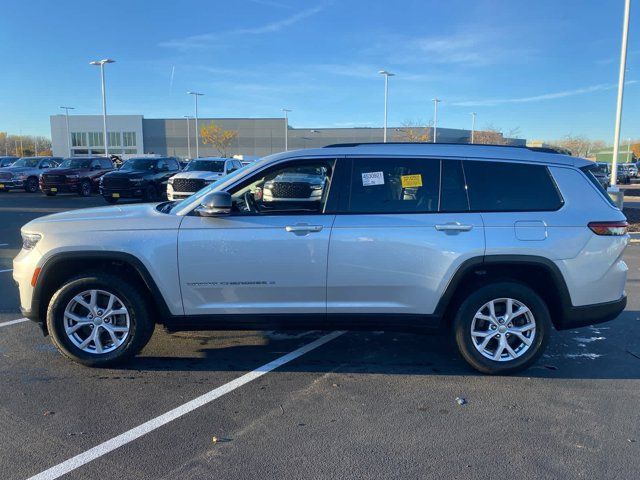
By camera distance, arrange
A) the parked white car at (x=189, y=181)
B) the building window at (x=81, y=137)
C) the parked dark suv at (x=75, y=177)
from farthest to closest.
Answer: the building window at (x=81, y=137) → the parked dark suv at (x=75, y=177) → the parked white car at (x=189, y=181)

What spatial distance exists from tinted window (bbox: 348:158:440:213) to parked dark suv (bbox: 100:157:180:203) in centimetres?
1722

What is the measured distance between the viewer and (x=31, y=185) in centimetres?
2678

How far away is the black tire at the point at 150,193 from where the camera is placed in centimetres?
2021

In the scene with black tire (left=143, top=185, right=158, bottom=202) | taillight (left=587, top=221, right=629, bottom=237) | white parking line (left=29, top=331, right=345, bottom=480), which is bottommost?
white parking line (left=29, top=331, right=345, bottom=480)

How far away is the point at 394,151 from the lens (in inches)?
170

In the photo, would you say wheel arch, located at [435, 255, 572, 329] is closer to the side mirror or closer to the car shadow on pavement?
the car shadow on pavement

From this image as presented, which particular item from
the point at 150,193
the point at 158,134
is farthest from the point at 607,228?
the point at 158,134

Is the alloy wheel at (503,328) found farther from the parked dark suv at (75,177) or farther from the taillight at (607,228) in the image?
the parked dark suv at (75,177)

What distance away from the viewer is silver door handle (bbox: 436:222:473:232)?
4109mm

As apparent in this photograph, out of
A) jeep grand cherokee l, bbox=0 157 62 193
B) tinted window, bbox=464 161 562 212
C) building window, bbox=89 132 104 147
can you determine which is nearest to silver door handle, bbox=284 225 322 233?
tinted window, bbox=464 161 562 212

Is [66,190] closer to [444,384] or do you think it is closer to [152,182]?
[152,182]

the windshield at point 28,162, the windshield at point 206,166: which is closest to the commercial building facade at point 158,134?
the windshield at point 28,162

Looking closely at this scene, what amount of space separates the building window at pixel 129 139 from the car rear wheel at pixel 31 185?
2358 inches

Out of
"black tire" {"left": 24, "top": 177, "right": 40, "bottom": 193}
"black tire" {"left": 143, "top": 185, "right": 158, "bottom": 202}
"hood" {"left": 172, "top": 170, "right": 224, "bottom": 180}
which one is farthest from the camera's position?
"black tire" {"left": 24, "top": 177, "right": 40, "bottom": 193}
